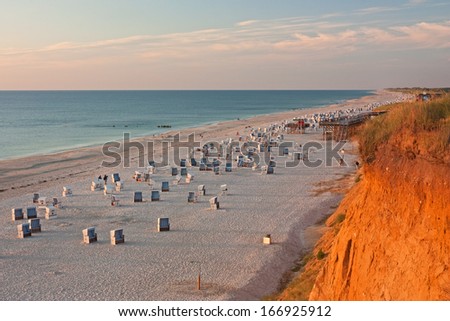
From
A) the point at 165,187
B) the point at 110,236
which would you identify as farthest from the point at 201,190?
the point at 110,236

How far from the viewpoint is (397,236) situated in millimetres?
7938

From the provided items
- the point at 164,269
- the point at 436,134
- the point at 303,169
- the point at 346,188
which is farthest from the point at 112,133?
the point at 436,134

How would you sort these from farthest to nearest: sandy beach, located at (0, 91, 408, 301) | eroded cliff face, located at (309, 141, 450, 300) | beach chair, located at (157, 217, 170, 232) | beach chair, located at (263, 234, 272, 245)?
1. beach chair, located at (157, 217, 170, 232)
2. beach chair, located at (263, 234, 272, 245)
3. sandy beach, located at (0, 91, 408, 301)
4. eroded cliff face, located at (309, 141, 450, 300)

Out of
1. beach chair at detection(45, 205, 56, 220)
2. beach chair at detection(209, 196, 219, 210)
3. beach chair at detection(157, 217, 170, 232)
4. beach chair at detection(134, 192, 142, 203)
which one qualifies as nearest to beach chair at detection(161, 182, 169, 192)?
beach chair at detection(134, 192, 142, 203)

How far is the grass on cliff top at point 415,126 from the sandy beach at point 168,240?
489cm

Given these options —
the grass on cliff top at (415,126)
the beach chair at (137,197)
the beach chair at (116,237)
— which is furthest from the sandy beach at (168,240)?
the grass on cliff top at (415,126)

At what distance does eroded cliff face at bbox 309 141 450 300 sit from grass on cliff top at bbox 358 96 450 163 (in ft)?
0.70

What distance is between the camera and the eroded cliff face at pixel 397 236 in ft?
23.5

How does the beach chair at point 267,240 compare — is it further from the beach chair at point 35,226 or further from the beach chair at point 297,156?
the beach chair at point 297,156

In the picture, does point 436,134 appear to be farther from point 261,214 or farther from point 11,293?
point 261,214

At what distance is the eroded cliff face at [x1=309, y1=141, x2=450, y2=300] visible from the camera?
7.16m

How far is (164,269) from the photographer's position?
1398 cm

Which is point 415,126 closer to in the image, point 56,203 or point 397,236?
point 397,236

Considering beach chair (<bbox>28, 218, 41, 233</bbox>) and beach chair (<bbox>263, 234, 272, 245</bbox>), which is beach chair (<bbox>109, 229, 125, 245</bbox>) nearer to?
beach chair (<bbox>28, 218, 41, 233</bbox>)
